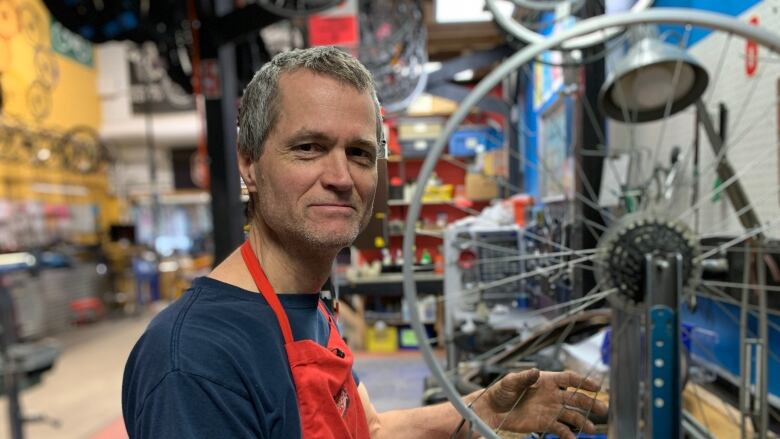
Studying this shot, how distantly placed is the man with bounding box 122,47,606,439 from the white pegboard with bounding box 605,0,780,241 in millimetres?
1047

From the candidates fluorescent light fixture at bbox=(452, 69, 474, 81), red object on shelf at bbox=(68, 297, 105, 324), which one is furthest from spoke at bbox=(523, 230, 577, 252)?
red object on shelf at bbox=(68, 297, 105, 324)

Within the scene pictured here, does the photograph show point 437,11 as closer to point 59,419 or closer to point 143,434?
point 143,434

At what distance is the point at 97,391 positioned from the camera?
399 cm

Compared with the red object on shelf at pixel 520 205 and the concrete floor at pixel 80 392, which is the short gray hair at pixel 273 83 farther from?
the concrete floor at pixel 80 392

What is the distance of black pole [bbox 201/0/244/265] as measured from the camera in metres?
2.33

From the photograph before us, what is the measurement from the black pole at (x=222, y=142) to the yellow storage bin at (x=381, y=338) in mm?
1322

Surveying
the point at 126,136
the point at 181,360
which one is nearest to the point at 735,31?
the point at 181,360

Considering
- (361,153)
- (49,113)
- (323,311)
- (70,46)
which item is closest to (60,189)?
(49,113)

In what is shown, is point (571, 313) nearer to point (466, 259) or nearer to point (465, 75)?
point (466, 259)

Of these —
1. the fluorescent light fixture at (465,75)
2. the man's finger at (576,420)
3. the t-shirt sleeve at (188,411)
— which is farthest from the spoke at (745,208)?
the fluorescent light fixture at (465,75)

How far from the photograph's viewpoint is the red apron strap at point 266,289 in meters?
0.80

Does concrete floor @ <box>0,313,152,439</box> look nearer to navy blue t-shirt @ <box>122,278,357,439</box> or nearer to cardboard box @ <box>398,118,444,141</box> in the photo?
cardboard box @ <box>398,118,444,141</box>

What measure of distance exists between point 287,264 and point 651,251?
0.73 m

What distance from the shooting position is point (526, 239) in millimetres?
1491
